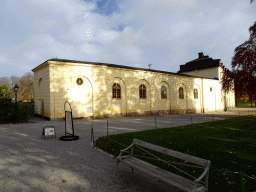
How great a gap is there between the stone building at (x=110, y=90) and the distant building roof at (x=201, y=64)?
9.48 m

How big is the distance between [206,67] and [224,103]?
942cm

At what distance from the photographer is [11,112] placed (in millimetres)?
14961

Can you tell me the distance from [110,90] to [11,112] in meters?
10.6

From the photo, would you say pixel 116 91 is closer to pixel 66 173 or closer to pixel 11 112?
pixel 11 112

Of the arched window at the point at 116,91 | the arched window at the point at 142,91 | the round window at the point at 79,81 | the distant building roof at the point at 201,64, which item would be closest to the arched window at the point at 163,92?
the arched window at the point at 142,91

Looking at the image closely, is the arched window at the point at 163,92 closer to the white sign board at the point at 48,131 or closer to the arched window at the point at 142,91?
the arched window at the point at 142,91

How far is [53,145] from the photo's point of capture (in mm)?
7715

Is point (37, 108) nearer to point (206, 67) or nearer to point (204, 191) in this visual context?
point (204, 191)

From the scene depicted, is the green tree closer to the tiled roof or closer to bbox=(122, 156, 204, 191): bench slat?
bbox=(122, 156, 204, 191): bench slat

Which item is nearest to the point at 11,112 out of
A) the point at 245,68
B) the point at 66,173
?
the point at 66,173

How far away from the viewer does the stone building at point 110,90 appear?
17.7 m

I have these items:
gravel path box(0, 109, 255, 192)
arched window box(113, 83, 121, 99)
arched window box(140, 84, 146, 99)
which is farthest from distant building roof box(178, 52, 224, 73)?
gravel path box(0, 109, 255, 192)

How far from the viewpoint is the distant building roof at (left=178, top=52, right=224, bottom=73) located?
38219mm

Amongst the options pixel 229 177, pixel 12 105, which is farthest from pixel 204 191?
pixel 12 105
